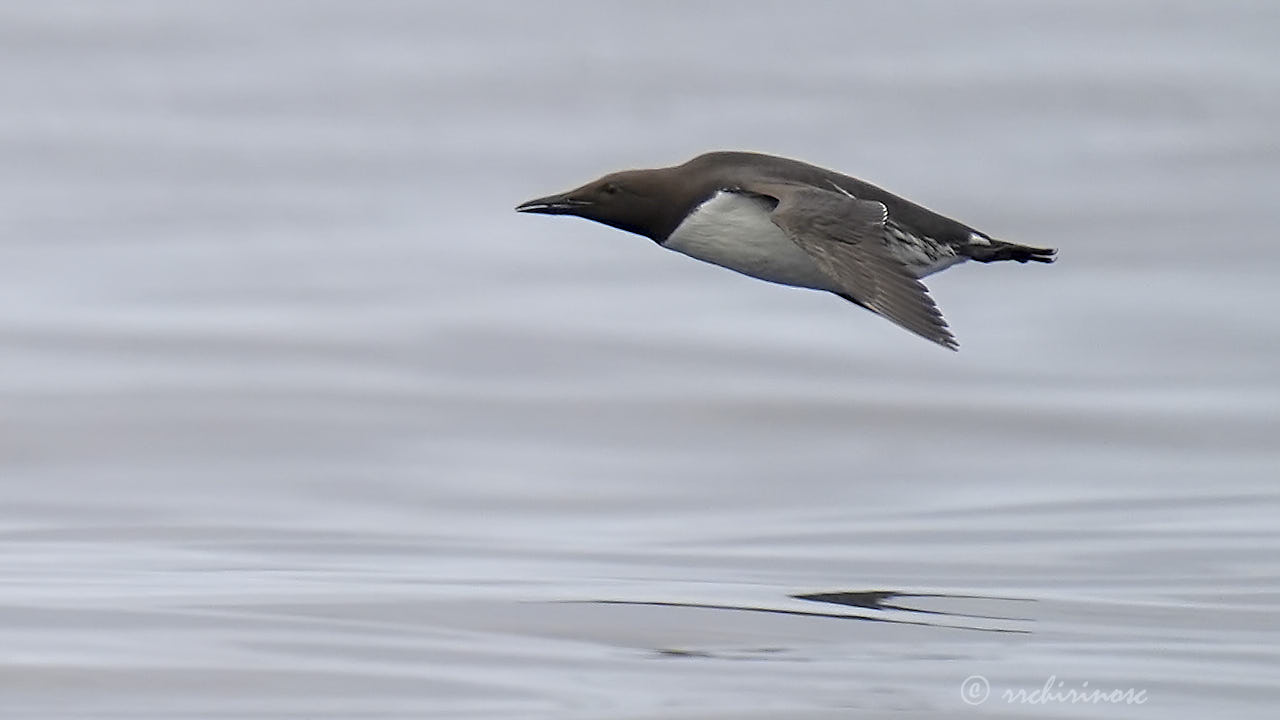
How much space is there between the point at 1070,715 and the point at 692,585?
421cm

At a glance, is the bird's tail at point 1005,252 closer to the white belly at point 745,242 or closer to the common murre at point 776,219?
the common murre at point 776,219

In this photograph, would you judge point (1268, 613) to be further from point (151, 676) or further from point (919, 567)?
point (151, 676)

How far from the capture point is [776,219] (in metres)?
13.0

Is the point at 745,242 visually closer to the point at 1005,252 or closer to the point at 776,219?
the point at 776,219

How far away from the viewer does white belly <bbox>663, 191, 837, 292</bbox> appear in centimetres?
1363

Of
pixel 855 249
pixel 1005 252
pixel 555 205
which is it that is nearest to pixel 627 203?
pixel 555 205

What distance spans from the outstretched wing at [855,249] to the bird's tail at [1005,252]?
0.80m

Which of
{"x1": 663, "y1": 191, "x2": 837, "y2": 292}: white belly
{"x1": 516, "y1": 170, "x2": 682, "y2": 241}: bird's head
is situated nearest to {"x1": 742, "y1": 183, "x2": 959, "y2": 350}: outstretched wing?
{"x1": 663, "y1": 191, "x2": 837, "y2": 292}: white belly

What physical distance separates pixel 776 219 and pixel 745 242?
0.65 metres

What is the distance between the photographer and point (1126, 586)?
15.1 m

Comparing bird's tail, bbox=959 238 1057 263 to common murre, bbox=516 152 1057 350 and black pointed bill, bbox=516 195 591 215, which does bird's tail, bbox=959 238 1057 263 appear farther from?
black pointed bill, bbox=516 195 591 215

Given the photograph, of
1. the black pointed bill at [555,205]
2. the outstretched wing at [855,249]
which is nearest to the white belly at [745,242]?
the outstretched wing at [855,249]

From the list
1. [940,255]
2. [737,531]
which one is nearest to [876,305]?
[940,255]

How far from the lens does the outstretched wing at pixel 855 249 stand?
1229 centimetres
